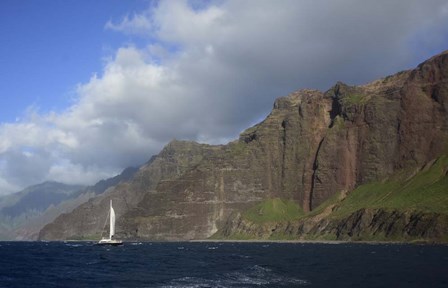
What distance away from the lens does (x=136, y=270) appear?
11456 centimetres

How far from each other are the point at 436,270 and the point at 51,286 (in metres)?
71.6

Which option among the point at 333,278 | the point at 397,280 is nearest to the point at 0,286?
the point at 333,278

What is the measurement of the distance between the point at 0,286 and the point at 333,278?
54.2 metres

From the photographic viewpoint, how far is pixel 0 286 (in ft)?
284

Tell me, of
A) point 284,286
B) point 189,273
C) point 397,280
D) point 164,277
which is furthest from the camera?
point 189,273

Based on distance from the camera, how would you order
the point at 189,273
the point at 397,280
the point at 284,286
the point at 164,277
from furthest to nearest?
the point at 189,273 → the point at 164,277 → the point at 397,280 → the point at 284,286

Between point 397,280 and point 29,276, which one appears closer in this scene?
point 397,280

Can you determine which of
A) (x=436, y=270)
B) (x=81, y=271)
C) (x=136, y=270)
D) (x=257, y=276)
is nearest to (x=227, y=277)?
(x=257, y=276)

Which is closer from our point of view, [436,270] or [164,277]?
[164,277]

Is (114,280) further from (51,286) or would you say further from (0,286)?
(0,286)

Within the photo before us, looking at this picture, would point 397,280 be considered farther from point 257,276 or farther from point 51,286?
point 51,286

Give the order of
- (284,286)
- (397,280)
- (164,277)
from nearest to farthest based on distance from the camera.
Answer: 1. (284,286)
2. (397,280)
3. (164,277)

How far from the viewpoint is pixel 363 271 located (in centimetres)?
11088

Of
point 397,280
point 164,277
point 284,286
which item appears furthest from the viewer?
point 164,277
